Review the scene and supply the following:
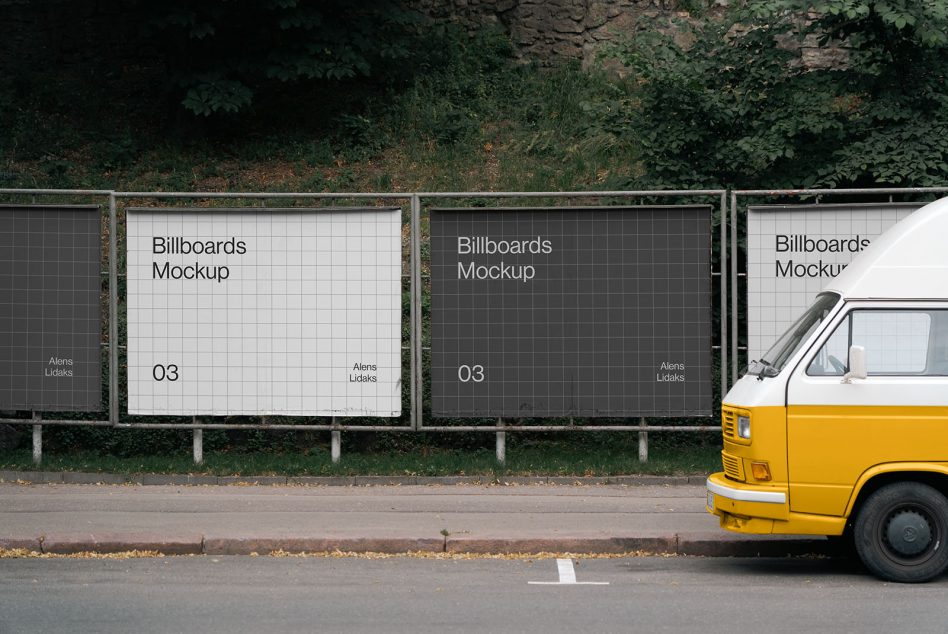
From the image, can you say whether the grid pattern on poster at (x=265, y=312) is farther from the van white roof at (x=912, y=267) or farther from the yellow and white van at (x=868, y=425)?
the van white roof at (x=912, y=267)

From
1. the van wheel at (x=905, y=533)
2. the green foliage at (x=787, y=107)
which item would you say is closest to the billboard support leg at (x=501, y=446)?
the green foliage at (x=787, y=107)

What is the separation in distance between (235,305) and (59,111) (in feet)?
42.4

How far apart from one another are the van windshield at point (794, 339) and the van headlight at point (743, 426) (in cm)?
39

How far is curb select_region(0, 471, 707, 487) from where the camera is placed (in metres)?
12.8

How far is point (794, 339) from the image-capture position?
9383 millimetres

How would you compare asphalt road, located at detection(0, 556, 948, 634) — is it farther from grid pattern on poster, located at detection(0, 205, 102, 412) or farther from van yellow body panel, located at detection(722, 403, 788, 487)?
grid pattern on poster, located at detection(0, 205, 102, 412)

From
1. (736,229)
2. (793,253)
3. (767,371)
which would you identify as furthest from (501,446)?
(767,371)

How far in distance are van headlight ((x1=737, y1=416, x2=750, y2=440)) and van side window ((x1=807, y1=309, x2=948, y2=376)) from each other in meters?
0.61

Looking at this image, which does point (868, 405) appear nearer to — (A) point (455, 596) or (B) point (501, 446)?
(A) point (455, 596)

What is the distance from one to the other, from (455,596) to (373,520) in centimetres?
256

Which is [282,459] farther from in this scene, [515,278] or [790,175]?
[790,175]

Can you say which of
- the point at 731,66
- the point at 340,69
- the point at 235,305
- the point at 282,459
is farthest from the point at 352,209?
the point at 340,69

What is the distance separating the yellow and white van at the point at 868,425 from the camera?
8711 mm

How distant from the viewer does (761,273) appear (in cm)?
1291
